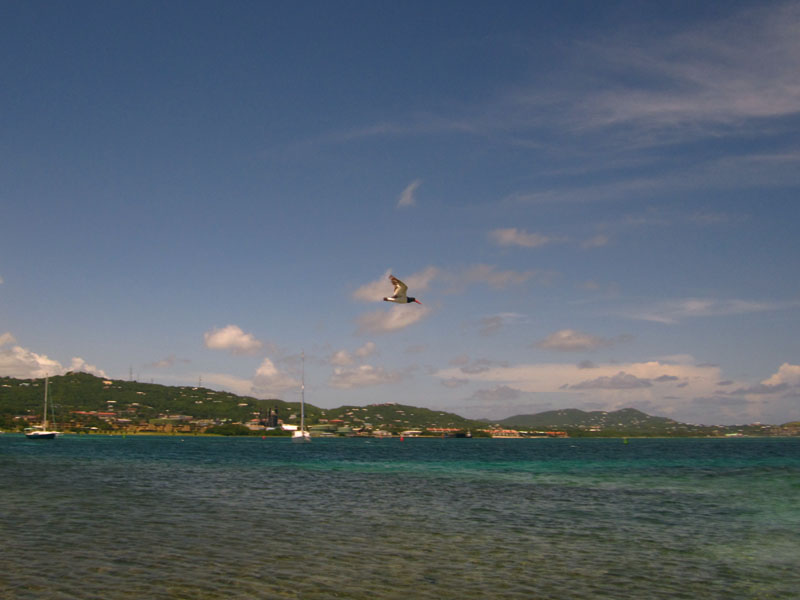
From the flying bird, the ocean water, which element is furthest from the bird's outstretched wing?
the ocean water

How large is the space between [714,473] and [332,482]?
43.0 m

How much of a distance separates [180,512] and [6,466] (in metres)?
43.3

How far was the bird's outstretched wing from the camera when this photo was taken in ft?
120

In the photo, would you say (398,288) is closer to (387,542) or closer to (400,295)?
(400,295)

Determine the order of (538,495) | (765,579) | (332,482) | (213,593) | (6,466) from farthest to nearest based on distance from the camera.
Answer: (6,466) → (332,482) → (538,495) → (765,579) → (213,593)

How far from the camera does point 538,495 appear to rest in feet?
141

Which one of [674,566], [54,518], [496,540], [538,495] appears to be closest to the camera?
[674,566]

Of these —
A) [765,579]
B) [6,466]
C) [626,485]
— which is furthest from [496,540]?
[6,466]

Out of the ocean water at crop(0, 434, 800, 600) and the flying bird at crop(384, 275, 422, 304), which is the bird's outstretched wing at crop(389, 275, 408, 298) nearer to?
the flying bird at crop(384, 275, 422, 304)

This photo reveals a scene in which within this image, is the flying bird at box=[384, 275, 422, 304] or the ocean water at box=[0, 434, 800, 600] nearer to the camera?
the ocean water at box=[0, 434, 800, 600]

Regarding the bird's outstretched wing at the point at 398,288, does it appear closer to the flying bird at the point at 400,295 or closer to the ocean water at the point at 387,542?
the flying bird at the point at 400,295

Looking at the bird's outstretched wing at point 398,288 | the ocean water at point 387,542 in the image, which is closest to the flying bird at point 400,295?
the bird's outstretched wing at point 398,288

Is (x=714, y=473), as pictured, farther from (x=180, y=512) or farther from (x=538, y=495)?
(x=180, y=512)

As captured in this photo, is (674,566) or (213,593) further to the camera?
(674,566)
